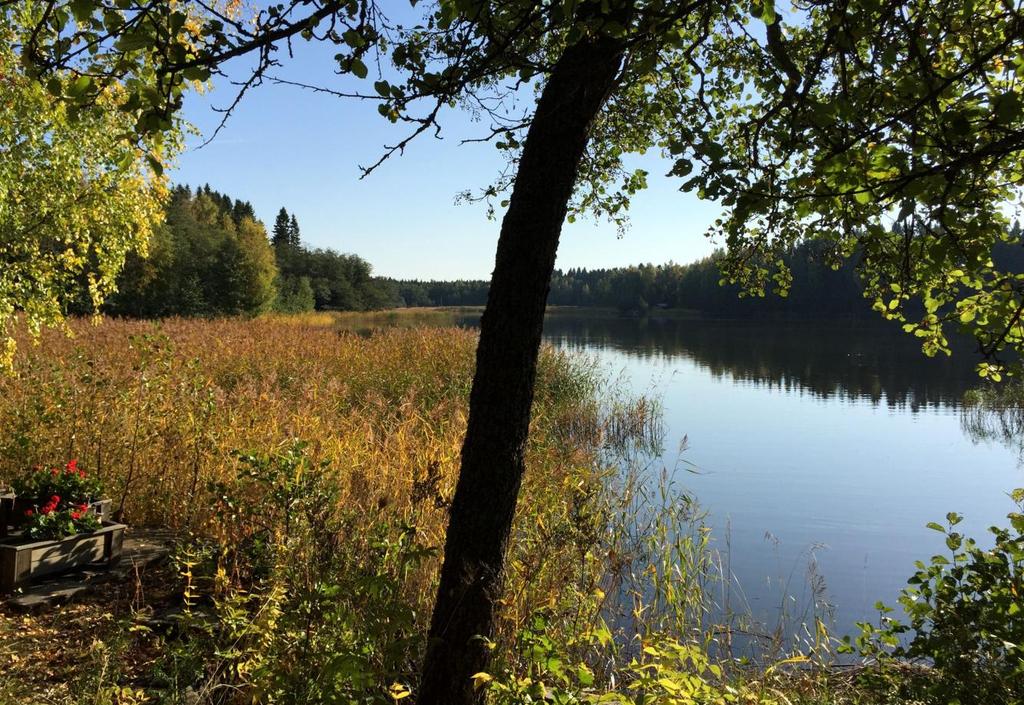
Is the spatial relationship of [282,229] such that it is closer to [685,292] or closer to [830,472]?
[685,292]

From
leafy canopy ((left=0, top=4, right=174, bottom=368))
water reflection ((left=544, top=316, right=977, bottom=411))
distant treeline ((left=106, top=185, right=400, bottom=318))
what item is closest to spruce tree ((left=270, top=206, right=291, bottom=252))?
distant treeline ((left=106, top=185, right=400, bottom=318))

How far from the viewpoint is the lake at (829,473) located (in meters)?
6.63

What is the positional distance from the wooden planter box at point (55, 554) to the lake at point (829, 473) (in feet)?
15.6

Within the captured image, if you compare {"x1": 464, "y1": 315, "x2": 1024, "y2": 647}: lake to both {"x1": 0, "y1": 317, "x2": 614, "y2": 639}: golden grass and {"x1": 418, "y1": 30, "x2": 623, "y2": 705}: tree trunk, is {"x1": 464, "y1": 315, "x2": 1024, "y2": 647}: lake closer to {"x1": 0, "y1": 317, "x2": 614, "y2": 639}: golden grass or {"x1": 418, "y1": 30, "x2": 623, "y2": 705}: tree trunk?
{"x1": 0, "y1": 317, "x2": 614, "y2": 639}: golden grass

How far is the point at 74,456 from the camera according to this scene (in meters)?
5.01

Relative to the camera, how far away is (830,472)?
10586 mm

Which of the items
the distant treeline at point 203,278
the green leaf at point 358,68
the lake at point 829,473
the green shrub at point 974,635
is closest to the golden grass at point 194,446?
the green shrub at point 974,635

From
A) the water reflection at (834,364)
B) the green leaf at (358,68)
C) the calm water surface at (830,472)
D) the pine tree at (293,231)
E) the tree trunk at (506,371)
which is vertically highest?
the pine tree at (293,231)

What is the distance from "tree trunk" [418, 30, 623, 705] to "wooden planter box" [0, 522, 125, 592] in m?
2.60

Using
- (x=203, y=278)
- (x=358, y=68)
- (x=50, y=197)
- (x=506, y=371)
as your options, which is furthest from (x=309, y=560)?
(x=203, y=278)

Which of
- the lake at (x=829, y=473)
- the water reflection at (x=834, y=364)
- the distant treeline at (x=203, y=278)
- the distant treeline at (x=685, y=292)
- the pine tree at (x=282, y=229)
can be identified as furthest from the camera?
the pine tree at (x=282, y=229)

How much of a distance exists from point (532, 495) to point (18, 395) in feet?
14.8

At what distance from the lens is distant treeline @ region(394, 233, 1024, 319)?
65.0 m

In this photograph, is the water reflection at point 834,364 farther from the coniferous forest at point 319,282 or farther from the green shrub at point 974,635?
the green shrub at point 974,635
